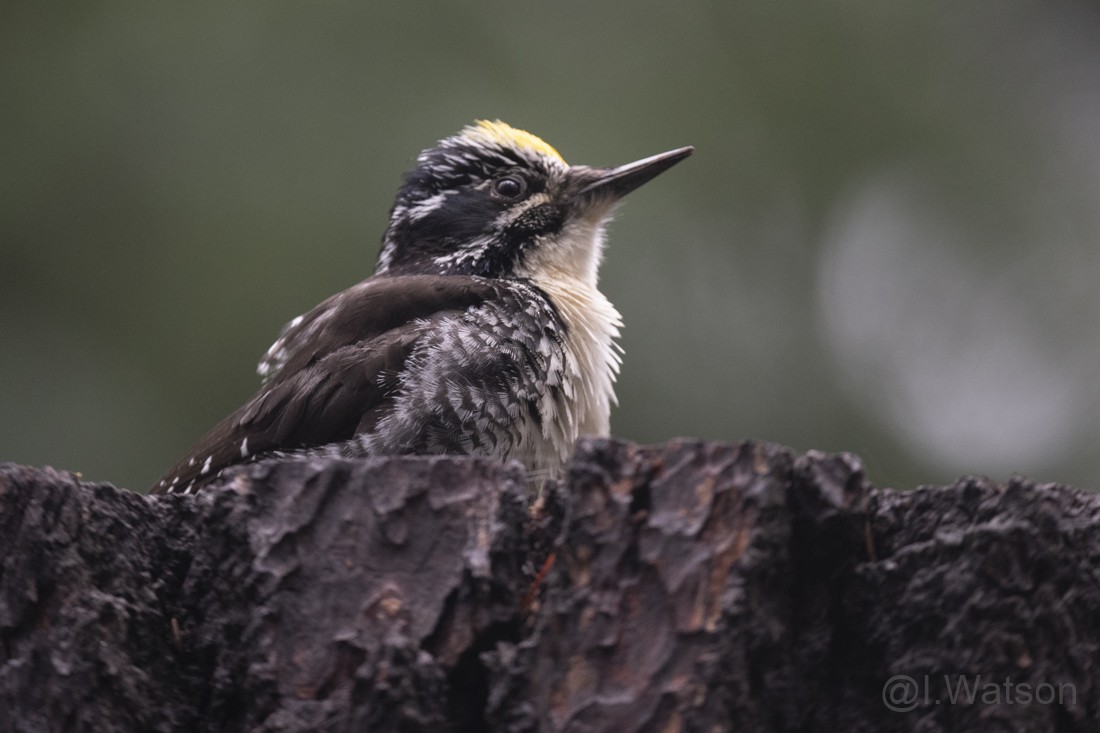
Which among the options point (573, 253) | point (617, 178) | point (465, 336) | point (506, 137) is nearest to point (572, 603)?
point (465, 336)

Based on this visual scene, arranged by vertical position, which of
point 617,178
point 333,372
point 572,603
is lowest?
point 572,603

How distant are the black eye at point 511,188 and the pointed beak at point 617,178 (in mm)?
218

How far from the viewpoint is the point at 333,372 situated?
456cm

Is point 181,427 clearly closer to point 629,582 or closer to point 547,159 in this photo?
point 547,159

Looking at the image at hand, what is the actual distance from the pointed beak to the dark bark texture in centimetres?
302

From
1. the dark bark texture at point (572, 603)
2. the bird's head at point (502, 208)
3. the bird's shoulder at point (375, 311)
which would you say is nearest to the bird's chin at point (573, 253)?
the bird's head at point (502, 208)

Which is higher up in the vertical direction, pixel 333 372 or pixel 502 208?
pixel 502 208

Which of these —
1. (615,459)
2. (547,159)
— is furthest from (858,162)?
(615,459)

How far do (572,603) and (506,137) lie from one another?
3.61 m

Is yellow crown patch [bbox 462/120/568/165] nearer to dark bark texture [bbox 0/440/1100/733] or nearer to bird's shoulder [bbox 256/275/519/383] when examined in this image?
bird's shoulder [bbox 256/275/519/383]

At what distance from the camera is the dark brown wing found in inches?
175

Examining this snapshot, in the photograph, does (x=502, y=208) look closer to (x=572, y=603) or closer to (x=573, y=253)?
(x=573, y=253)

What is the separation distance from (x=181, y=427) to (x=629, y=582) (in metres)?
4.57

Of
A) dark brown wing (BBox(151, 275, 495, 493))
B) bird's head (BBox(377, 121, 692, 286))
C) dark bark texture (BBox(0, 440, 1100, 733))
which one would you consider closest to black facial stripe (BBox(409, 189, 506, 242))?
bird's head (BBox(377, 121, 692, 286))
